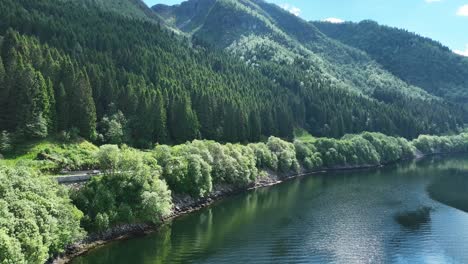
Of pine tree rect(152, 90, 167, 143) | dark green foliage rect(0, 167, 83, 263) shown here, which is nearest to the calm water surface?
dark green foliage rect(0, 167, 83, 263)

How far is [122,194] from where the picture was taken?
8912cm

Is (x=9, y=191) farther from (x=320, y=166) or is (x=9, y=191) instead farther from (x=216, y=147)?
(x=320, y=166)

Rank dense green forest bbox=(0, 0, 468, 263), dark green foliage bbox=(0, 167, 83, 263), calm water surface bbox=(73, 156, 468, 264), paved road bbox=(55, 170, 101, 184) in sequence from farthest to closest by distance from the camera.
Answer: paved road bbox=(55, 170, 101, 184)
calm water surface bbox=(73, 156, 468, 264)
dense green forest bbox=(0, 0, 468, 263)
dark green foliage bbox=(0, 167, 83, 263)

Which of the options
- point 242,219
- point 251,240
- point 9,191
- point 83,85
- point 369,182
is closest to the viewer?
point 9,191

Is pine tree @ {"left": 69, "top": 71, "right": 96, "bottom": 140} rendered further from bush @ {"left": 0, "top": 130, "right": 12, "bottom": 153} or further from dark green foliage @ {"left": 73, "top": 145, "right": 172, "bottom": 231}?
dark green foliage @ {"left": 73, "top": 145, "right": 172, "bottom": 231}

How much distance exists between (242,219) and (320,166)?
9313cm

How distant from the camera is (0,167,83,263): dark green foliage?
56.7 m

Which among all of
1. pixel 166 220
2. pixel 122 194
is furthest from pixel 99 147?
pixel 122 194

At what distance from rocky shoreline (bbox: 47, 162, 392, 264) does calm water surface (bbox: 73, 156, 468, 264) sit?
1907 millimetres

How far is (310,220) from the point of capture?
105750mm

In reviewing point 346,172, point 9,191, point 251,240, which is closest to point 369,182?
point 346,172

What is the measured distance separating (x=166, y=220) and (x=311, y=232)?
31.5 metres

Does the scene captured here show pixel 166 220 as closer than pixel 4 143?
Yes

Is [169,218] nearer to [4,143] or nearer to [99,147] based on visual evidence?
[99,147]
